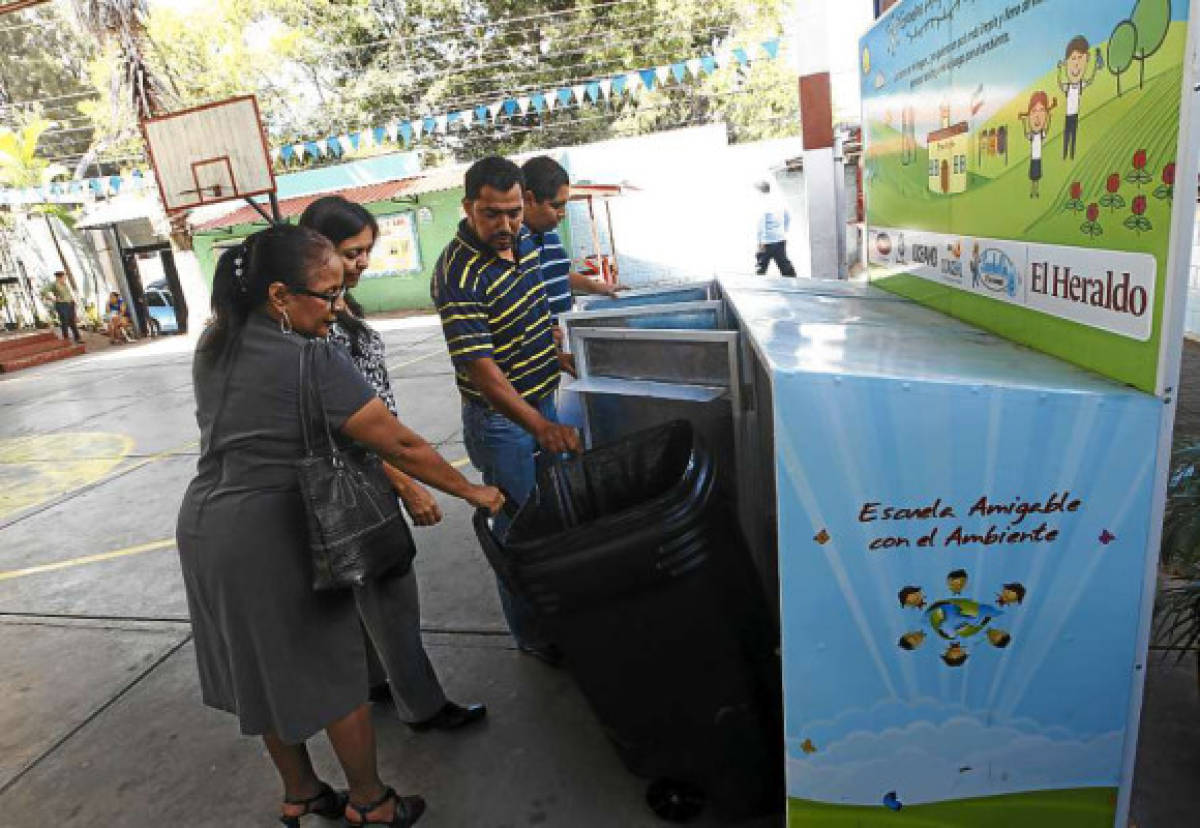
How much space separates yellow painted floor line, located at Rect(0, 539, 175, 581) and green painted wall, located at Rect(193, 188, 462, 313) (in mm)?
12570

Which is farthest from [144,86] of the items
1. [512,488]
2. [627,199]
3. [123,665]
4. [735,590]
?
[735,590]

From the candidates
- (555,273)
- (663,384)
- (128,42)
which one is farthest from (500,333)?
(128,42)

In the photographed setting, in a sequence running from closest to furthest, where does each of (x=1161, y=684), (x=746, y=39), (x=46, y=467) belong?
(x=1161, y=684)
(x=46, y=467)
(x=746, y=39)

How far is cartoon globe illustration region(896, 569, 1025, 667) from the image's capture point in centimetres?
145

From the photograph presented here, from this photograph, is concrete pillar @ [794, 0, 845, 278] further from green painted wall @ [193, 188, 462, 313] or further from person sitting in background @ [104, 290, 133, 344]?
person sitting in background @ [104, 290, 133, 344]

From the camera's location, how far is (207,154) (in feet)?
41.3

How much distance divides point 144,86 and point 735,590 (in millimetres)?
15560

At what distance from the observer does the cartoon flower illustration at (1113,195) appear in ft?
4.25

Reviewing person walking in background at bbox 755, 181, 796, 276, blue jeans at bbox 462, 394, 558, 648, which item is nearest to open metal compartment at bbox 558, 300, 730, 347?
blue jeans at bbox 462, 394, 558, 648

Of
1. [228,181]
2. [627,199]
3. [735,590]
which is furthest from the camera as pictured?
[627,199]

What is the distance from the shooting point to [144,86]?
13.2 m

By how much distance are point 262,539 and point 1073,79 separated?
6.33 feet

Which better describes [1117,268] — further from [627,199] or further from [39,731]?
[627,199]

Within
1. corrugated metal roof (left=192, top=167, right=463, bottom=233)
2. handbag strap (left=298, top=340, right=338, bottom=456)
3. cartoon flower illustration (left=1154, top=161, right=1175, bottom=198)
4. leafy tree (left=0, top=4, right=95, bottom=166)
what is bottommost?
handbag strap (left=298, top=340, right=338, bottom=456)
